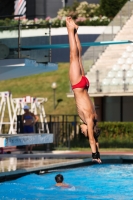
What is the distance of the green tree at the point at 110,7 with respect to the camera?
5425 cm

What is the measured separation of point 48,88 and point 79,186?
86.6ft

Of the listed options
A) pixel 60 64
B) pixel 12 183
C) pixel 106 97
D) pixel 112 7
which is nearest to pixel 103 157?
pixel 12 183

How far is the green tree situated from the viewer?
178 ft

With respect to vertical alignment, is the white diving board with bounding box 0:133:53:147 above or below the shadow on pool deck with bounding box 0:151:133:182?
above

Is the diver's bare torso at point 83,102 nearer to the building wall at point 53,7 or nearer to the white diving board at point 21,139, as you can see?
the white diving board at point 21,139

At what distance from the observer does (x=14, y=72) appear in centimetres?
2186

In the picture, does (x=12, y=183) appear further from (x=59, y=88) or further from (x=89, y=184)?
Answer: (x=59, y=88)

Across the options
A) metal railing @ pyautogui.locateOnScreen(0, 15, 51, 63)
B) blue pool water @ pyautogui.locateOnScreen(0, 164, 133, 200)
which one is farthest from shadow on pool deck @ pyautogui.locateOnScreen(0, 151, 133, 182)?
metal railing @ pyautogui.locateOnScreen(0, 15, 51, 63)

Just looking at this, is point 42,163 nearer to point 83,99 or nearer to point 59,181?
point 59,181

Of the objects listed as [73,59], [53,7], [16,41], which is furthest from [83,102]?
[53,7]

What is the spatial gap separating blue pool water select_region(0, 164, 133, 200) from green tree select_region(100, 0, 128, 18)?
34229mm

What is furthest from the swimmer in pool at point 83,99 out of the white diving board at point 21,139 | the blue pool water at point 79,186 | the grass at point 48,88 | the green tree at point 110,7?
the green tree at point 110,7

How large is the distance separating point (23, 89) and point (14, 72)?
2274cm

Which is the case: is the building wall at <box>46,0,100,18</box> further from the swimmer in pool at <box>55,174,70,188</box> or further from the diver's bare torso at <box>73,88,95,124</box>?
the diver's bare torso at <box>73,88,95,124</box>
